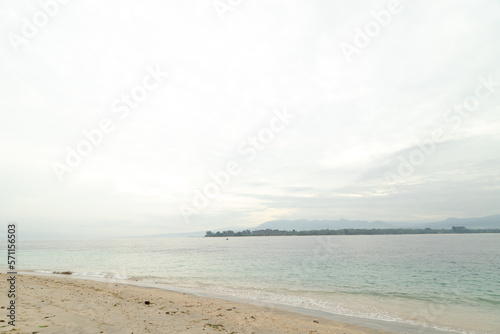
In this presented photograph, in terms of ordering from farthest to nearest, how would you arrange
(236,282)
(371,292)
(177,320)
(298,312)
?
1. (236,282)
2. (371,292)
3. (298,312)
4. (177,320)

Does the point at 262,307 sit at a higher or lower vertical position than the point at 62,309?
lower

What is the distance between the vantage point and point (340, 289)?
81.7 ft

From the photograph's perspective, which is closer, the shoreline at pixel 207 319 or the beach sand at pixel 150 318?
the beach sand at pixel 150 318

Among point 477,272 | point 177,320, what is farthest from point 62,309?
point 477,272

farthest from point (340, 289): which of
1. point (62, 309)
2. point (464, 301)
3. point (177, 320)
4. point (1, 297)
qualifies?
point (1, 297)

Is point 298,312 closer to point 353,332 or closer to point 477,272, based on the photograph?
point 353,332

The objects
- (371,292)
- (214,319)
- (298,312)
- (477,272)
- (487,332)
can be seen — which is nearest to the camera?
(214,319)

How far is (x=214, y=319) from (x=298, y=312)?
6241 mm

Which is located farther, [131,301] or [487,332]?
[131,301]

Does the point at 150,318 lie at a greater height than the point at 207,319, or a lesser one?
greater

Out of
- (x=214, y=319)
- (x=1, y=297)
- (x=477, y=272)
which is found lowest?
(x=477, y=272)

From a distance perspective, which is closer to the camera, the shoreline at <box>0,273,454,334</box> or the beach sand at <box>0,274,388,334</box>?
the beach sand at <box>0,274,388,334</box>

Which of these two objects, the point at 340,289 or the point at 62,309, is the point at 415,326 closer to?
the point at 340,289

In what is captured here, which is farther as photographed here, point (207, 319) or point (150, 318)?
point (207, 319)
